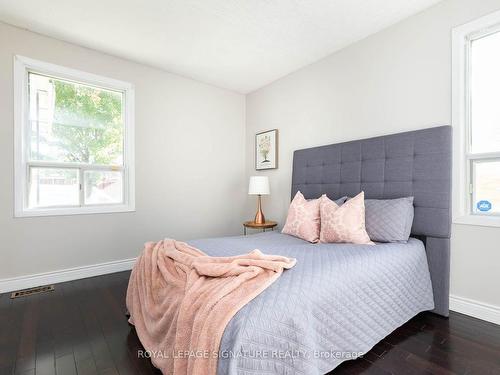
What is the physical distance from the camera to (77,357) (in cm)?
158

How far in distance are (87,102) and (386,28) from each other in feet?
11.0

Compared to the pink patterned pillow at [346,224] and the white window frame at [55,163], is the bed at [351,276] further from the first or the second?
the white window frame at [55,163]

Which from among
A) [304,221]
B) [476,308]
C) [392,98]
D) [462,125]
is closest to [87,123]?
[304,221]

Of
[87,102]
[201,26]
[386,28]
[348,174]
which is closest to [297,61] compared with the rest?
[386,28]

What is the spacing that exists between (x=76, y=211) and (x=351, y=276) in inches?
115

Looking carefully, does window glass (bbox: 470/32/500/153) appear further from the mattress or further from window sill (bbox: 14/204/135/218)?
window sill (bbox: 14/204/135/218)

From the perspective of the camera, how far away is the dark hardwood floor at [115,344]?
4.86ft

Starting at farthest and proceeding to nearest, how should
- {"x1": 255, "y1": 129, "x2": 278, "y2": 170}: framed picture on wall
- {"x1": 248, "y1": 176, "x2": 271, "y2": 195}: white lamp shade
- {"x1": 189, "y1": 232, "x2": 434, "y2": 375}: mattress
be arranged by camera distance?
1. {"x1": 255, "y1": 129, "x2": 278, "y2": 170}: framed picture on wall
2. {"x1": 248, "y1": 176, "x2": 271, "y2": 195}: white lamp shade
3. {"x1": 189, "y1": 232, "x2": 434, "y2": 375}: mattress

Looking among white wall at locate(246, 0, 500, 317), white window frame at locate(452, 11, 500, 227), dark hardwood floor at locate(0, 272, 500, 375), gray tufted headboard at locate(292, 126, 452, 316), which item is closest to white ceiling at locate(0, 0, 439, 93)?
white wall at locate(246, 0, 500, 317)

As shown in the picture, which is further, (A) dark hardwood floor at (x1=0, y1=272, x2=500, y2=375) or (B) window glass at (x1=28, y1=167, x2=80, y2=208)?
(B) window glass at (x1=28, y1=167, x2=80, y2=208)

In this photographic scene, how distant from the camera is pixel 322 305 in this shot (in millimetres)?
1287

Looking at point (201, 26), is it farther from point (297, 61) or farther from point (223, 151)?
point (223, 151)

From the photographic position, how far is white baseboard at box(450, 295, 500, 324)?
6.32 ft

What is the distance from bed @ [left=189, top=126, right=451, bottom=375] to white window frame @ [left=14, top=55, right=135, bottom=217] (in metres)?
1.69
